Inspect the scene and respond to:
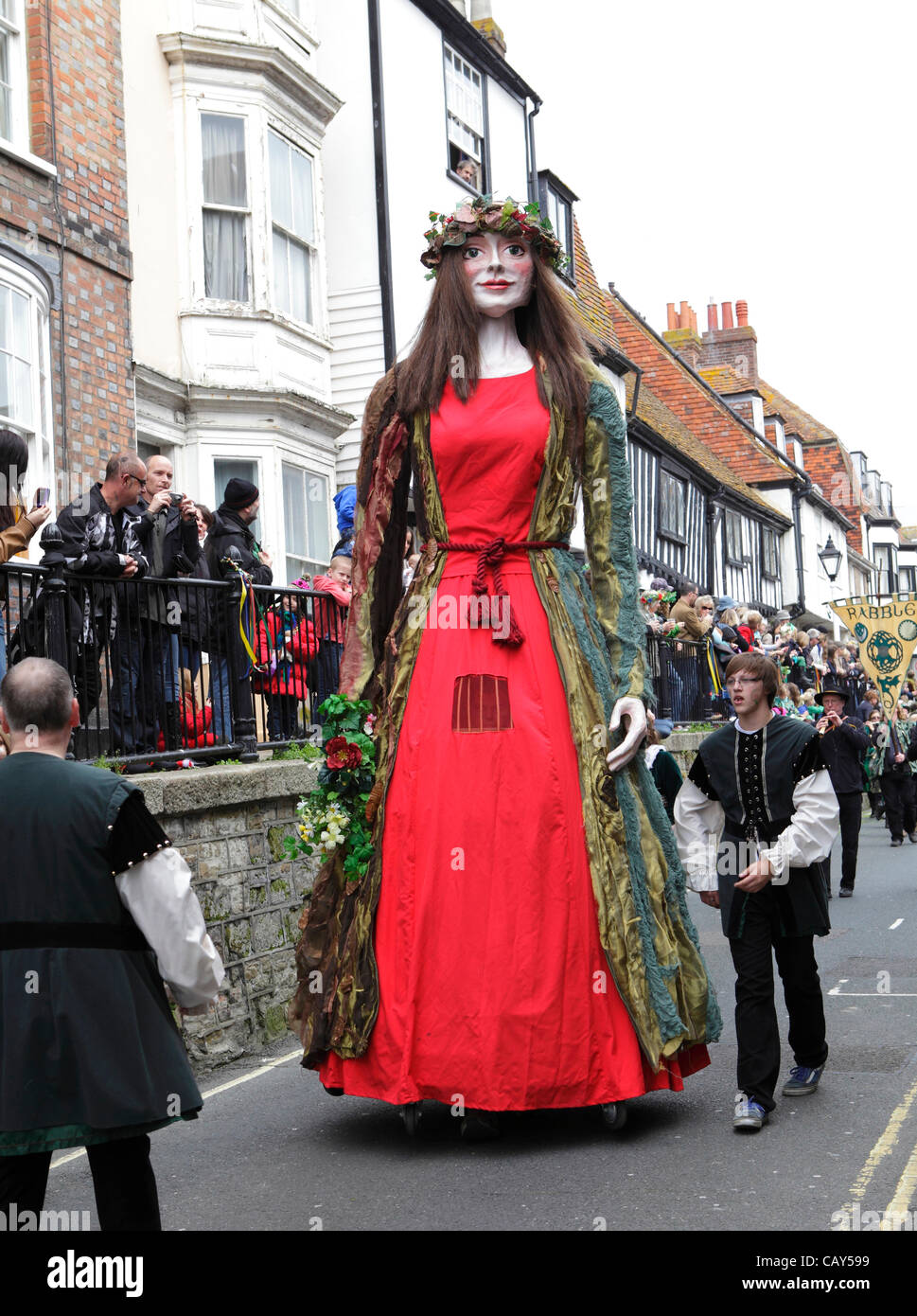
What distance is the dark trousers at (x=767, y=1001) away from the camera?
5238 millimetres

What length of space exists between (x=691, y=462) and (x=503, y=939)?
27720 mm

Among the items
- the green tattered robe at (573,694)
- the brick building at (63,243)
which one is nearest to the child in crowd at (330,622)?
the brick building at (63,243)

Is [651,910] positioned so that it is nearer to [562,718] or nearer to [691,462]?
[562,718]

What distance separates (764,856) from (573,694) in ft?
3.12

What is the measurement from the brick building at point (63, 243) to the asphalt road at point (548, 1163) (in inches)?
234

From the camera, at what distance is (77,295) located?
1134 cm

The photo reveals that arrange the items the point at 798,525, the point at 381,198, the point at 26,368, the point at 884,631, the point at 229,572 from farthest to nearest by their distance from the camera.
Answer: the point at 798,525
the point at 884,631
the point at 381,198
the point at 26,368
the point at 229,572

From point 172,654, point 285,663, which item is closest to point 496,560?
point 172,654

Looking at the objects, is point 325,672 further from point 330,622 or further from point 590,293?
point 590,293

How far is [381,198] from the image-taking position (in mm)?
17062

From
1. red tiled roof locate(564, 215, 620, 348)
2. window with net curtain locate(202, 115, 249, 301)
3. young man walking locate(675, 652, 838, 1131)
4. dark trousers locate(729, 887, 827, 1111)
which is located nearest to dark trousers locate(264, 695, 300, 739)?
young man walking locate(675, 652, 838, 1131)

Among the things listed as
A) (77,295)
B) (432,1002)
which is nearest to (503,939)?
(432,1002)

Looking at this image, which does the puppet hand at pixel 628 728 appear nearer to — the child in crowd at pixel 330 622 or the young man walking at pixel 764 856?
the young man walking at pixel 764 856

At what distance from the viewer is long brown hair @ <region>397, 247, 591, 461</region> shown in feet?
17.6
